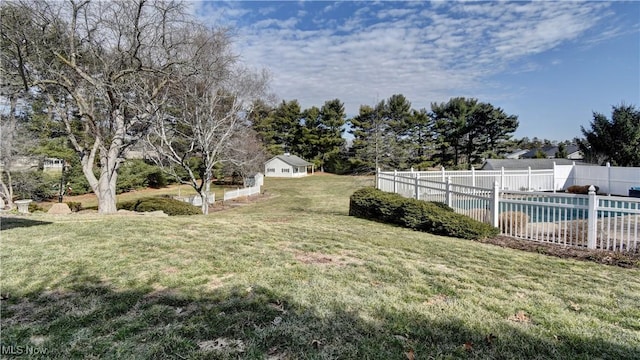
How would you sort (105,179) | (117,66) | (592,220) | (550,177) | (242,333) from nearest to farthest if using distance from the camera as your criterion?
(242,333) < (592,220) < (117,66) < (105,179) < (550,177)

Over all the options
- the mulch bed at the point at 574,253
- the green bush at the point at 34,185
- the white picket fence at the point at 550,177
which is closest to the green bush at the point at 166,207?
the white picket fence at the point at 550,177

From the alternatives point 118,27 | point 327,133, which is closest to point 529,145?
point 327,133

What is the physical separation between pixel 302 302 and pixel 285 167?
40023 mm

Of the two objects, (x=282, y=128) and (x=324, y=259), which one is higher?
(x=282, y=128)

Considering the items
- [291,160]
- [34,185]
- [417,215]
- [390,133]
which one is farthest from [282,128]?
[417,215]

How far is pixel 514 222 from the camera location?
273 inches

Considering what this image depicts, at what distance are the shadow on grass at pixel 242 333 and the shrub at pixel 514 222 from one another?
4.70 metres

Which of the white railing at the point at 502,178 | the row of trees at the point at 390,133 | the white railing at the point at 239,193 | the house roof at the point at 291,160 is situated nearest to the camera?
the white railing at the point at 502,178

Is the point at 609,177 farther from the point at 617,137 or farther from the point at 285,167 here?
the point at 285,167

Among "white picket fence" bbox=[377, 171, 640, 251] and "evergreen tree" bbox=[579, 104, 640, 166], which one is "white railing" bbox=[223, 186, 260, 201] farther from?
"evergreen tree" bbox=[579, 104, 640, 166]

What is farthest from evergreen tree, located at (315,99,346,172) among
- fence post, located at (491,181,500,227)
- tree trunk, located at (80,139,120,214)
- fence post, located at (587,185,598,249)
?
fence post, located at (587,185,598,249)

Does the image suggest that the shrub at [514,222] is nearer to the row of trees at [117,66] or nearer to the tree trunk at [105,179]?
the row of trees at [117,66]

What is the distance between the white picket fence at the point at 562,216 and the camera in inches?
218

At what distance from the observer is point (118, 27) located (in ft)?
33.3
